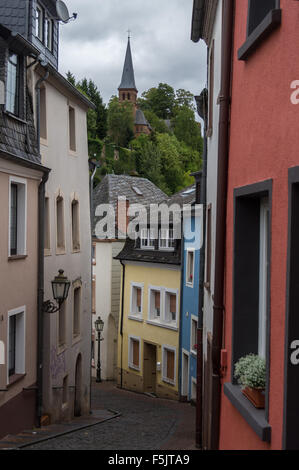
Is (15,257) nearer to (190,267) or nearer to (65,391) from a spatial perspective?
(65,391)

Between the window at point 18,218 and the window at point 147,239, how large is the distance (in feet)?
55.8

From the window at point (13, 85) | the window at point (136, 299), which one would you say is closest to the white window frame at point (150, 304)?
the window at point (136, 299)

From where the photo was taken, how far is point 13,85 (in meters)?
13.6

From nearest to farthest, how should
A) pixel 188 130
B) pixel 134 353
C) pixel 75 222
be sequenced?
pixel 75 222
pixel 134 353
pixel 188 130

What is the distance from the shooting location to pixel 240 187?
6.00 metres

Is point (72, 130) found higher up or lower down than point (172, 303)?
higher up

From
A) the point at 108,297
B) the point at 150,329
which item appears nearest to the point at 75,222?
the point at 150,329

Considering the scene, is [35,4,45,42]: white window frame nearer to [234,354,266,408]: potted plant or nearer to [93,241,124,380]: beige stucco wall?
[234,354,266,408]: potted plant

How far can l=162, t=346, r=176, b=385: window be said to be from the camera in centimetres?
2845

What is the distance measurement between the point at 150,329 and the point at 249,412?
83.2ft

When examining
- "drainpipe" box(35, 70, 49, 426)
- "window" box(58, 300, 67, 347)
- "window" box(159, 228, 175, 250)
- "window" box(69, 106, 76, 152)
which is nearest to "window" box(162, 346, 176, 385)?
"window" box(159, 228, 175, 250)

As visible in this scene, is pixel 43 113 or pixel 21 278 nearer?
pixel 21 278

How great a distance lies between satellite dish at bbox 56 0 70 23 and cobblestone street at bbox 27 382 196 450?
446 inches

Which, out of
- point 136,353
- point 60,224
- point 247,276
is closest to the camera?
point 247,276
